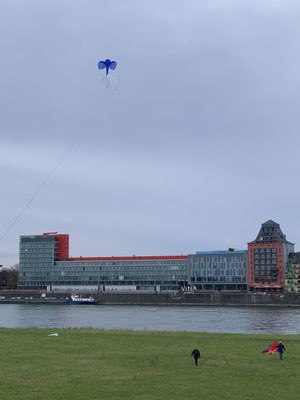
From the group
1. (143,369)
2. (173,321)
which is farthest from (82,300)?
(143,369)

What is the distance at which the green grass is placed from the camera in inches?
963

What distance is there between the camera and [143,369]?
30422 mm

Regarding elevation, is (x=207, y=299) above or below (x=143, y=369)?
below

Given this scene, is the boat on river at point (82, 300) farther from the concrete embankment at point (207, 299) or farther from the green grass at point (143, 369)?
the green grass at point (143, 369)

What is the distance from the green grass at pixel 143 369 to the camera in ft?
80.2

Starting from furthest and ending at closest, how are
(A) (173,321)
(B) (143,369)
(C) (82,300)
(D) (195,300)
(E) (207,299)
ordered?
(C) (82,300), (D) (195,300), (E) (207,299), (A) (173,321), (B) (143,369)

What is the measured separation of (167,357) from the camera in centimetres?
3503

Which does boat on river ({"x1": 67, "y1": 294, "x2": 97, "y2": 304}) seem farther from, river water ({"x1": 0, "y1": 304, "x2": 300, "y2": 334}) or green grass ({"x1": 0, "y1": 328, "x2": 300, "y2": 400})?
green grass ({"x1": 0, "y1": 328, "x2": 300, "y2": 400})

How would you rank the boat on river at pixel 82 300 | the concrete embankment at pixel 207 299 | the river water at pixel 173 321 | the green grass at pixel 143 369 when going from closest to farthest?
the green grass at pixel 143 369
the river water at pixel 173 321
the concrete embankment at pixel 207 299
the boat on river at pixel 82 300

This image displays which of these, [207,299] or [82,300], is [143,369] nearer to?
[207,299]

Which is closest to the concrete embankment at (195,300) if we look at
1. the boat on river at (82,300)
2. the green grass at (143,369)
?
the boat on river at (82,300)

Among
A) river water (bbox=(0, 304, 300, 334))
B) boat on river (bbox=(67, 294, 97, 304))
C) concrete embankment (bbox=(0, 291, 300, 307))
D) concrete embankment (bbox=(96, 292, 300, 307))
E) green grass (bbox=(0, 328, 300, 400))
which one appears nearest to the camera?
green grass (bbox=(0, 328, 300, 400))

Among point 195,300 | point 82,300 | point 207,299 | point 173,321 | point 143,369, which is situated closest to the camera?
point 143,369

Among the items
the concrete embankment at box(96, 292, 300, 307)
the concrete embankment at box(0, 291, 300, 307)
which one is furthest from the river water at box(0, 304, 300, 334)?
the concrete embankment at box(0, 291, 300, 307)
